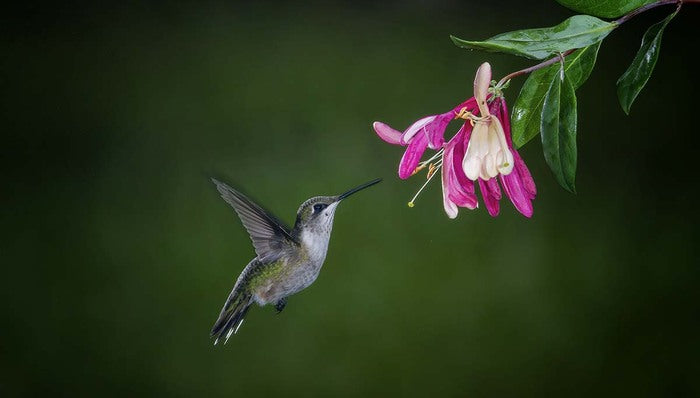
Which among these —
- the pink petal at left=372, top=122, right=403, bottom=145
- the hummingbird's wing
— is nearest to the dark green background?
the hummingbird's wing

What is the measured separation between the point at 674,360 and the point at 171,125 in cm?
170

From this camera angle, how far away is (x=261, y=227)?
1.06 metres

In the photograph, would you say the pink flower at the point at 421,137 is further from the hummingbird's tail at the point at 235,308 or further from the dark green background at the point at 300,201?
the dark green background at the point at 300,201

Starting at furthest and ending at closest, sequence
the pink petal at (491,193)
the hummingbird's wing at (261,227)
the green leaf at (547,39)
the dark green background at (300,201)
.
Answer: the dark green background at (300,201) → the hummingbird's wing at (261,227) → the pink petal at (491,193) → the green leaf at (547,39)

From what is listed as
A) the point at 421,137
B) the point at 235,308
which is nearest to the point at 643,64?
the point at 421,137

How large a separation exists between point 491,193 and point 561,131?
10 cm

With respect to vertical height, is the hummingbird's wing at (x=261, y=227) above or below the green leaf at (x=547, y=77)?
below

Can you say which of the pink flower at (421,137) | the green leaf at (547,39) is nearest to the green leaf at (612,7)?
the green leaf at (547,39)

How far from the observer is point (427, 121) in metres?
0.51

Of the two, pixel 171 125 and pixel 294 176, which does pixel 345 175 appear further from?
pixel 171 125

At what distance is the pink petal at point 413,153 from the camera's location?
0.52m

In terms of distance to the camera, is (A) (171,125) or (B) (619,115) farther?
(B) (619,115)

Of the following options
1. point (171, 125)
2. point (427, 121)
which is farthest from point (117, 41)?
point (427, 121)

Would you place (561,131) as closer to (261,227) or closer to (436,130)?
(436,130)
